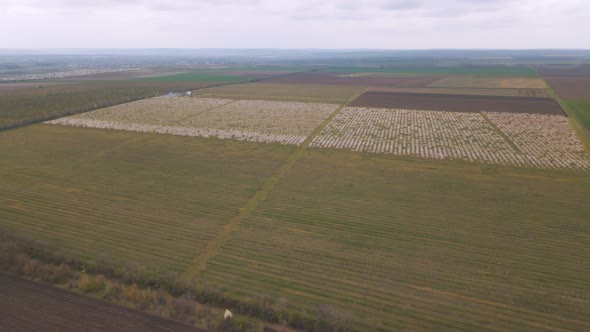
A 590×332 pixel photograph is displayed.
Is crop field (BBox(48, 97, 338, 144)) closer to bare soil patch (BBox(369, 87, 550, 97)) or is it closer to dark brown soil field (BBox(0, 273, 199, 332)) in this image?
dark brown soil field (BBox(0, 273, 199, 332))

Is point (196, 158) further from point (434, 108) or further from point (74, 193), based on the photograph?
point (434, 108)

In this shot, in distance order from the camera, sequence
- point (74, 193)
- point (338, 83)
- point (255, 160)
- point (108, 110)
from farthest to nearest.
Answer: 1. point (338, 83)
2. point (108, 110)
3. point (255, 160)
4. point (74, 193)

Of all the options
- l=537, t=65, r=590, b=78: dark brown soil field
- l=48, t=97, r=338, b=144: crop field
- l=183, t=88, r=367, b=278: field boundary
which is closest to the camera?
l=183, t=88, r=367, b=278: field boundary

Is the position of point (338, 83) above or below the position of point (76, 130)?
above

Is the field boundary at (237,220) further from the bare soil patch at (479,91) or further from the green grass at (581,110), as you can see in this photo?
the bare soil patch at (479,91)

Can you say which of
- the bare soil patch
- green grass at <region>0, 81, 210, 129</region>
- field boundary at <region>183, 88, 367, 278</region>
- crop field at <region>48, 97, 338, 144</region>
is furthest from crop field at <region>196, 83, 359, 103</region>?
field boundary at <region>183, 88, 367, 278</region>

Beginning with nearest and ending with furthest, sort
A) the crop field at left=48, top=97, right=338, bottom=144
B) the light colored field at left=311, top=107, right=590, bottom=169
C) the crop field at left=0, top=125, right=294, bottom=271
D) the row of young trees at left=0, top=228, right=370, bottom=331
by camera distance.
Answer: the row of young trees at left=0, top=228, right=370, bottom=331, the crop field at left=0, top=125, right=294, bottom=271, the light colored field at left=311, top=107, right=590, bottom=169, the crop field at left=48, top=97, right=338, bottom=144

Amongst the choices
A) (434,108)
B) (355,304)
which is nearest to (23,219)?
(355,304)
